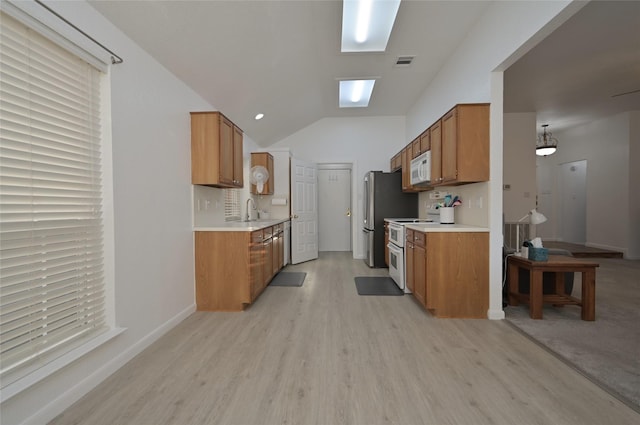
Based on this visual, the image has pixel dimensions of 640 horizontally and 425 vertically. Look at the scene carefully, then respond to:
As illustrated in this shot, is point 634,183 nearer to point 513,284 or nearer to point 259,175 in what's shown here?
point 513,284

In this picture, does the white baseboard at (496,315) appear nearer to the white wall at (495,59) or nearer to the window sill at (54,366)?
the white wall at (495,59)

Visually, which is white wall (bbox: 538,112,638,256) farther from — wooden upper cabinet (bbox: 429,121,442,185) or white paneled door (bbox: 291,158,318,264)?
white paneled door (bbox: 291,158,318,264)

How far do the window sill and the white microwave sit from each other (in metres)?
3.61

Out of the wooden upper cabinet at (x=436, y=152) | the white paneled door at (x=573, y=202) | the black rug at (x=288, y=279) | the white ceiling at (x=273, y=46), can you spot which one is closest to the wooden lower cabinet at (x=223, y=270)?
the black rug at (x=288, y=279)

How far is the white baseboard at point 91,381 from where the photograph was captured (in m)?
1.46

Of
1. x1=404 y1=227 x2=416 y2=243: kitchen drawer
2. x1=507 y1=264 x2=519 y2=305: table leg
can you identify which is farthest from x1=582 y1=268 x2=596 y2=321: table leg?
x1=404 y1=227 x2=416 y2=243: kitchen drawer

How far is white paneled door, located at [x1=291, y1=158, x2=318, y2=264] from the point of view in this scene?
5.66 m

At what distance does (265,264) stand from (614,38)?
16.5 feet

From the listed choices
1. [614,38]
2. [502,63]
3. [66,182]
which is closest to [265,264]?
[66,182]

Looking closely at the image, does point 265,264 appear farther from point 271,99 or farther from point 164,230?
point 271,99

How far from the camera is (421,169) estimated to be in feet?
12.6

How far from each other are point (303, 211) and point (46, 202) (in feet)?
14.6

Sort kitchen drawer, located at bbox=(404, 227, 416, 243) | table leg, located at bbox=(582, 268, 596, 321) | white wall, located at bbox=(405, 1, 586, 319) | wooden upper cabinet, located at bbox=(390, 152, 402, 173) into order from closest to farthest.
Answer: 1. white wall, located at bbox=(405, 1, 586, 319)
2. table leg, located at bbox=(582, 268, 596, 321)
3. kitchen drawer, located at bbox=(404, 227, 416, 243)
4. wooden upper cabinet, located at bbox=(390, 152, 402, 173)

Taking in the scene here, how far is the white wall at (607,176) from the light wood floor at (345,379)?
5.82 meters
